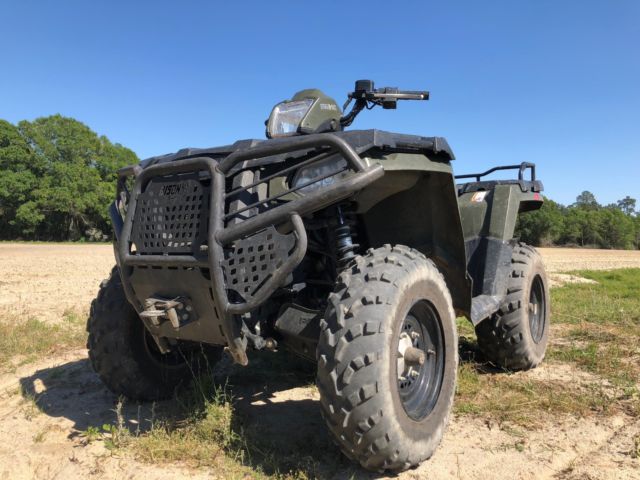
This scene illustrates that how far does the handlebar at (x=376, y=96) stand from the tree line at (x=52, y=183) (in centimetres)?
4296

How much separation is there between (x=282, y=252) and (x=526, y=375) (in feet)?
9.61

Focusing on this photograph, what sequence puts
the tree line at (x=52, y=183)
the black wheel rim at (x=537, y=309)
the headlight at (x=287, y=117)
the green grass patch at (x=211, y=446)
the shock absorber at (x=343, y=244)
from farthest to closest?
Answer: the tree line at (x=52, y=183) < the black wheel rim at (x=537, y=309) < the headlight at (x=287, y=117) < the shock absorber at (x=343, y=244) < the green grass patch at (x=211, y=446)

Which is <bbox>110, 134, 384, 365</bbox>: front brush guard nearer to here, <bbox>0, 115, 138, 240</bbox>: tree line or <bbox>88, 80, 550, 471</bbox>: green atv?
<bbox>88, 80, 550, 471</bbox>: green atv

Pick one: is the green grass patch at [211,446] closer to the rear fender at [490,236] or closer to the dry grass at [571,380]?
the dry grass at [571,380]

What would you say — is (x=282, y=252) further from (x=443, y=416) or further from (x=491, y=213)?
(x=491, y=213)

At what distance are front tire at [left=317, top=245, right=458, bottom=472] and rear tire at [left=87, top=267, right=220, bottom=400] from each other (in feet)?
5.61

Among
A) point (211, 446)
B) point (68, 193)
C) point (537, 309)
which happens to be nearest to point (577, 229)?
point (68, 193)

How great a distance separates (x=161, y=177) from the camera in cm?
294

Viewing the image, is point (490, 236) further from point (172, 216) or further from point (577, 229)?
point (577, 229)

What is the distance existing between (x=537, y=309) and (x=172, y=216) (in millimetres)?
3745

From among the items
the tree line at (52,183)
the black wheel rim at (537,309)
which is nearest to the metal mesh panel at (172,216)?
the black wheel rim at (537,309)

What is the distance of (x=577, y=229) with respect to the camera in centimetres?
5084

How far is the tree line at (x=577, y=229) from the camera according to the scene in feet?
161

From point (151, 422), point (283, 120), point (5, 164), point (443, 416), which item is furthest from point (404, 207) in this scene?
point (5, 164)
